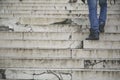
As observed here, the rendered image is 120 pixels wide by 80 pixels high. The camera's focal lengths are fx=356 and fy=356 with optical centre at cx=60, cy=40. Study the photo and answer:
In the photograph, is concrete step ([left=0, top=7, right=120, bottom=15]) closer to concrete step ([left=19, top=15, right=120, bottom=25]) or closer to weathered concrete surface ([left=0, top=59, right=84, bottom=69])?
concrete step ([left=19, top=15, right=120, bottom=25])

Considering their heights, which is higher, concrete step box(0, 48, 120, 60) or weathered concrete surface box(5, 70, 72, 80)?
concrete step box(0, 48, 120, 60)

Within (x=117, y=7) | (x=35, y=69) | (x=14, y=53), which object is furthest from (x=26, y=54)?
(x=117, y=7)

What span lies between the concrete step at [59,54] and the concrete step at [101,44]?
27cm

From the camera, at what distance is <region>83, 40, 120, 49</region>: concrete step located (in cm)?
559

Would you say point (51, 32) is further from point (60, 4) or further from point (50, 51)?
point (60, 4)

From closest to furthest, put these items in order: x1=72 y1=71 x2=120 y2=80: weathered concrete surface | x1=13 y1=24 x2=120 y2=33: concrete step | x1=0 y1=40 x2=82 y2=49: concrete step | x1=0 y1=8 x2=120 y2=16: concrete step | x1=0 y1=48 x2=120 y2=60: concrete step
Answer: x1=72 y1=71 x2=120 y2=80: weathered concrete surface
x1=0 y1=48 x2=120 y2=60: concrete step
x1=0 y1=40 x2=82 y2=49: concrete step
x1=13 y1=24 x2=120 y2=33: concrete step
x1=0 y1=8 x2=120 y2=16: concrete step

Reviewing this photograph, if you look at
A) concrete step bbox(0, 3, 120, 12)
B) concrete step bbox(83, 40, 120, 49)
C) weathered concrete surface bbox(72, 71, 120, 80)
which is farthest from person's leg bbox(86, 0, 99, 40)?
concrete step bbox(0, 3, 120, 12)

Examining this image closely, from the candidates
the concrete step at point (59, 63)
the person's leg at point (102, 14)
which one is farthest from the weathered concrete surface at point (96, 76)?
the person's leg at point (102, 14)

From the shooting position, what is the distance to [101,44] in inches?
220

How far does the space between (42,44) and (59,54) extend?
0.50m

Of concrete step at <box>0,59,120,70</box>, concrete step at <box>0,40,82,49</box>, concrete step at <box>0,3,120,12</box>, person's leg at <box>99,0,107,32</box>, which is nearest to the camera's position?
concrete step at <box>0,59,120,70</box>

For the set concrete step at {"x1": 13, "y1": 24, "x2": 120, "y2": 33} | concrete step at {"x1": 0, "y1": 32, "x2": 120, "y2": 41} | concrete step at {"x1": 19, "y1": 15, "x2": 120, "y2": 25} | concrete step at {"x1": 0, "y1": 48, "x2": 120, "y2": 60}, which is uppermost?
concrete step at {"x1": 19, "y1": 15, "x2": 120, "y2": 25}

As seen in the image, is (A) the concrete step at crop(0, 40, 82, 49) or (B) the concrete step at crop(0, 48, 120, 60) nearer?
(B) the concrete step at crop(0, 48, 120, 60)

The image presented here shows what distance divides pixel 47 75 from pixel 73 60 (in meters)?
0.48
